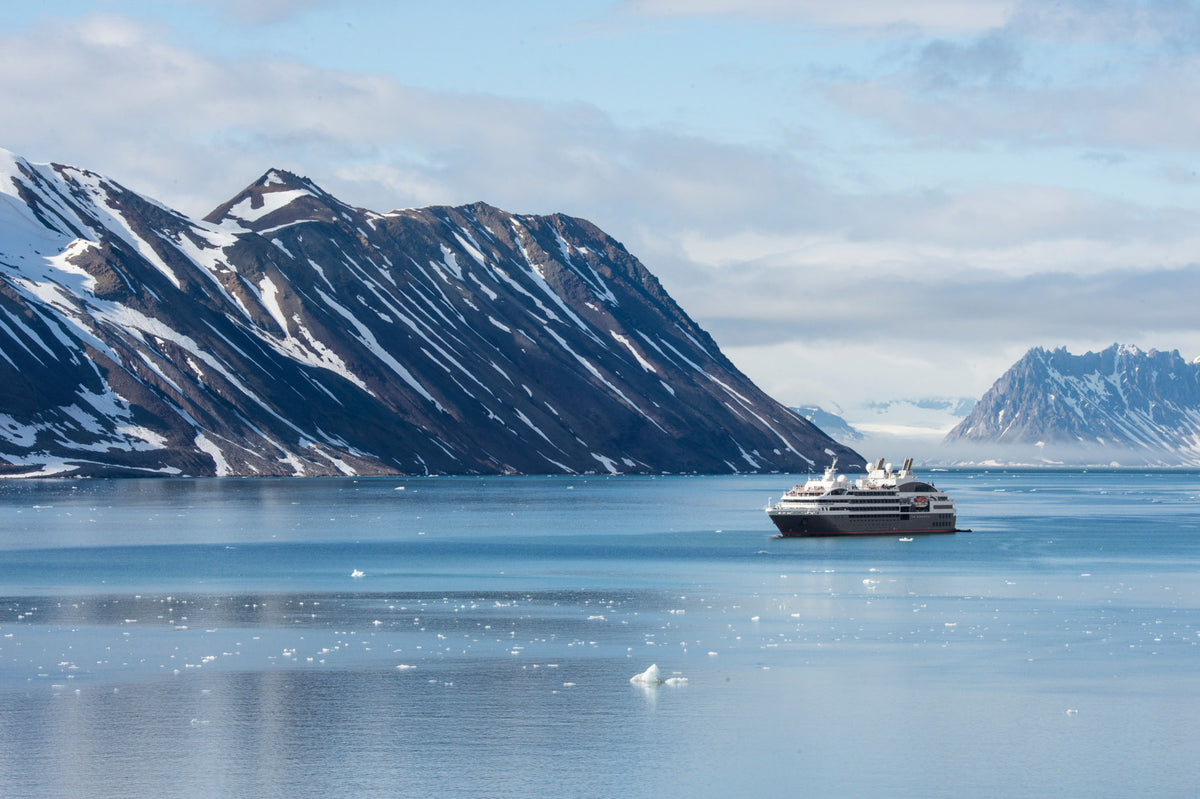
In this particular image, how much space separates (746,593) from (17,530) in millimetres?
88890

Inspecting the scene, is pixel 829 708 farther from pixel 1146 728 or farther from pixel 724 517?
pixel 724 517

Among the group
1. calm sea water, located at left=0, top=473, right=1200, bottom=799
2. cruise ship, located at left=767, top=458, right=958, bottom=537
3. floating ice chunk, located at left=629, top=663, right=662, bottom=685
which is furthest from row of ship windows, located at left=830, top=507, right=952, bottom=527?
floating ice chunk, located at left=629, top=663, right=662, bottom=685

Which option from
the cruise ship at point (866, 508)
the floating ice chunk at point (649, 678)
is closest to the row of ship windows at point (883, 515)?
the cruise ship at point (866, 508)

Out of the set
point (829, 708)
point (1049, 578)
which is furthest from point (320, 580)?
point (829, 708)

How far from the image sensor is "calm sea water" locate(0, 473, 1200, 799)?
135 feet

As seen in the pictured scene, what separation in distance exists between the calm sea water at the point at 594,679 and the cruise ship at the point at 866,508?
108 feet

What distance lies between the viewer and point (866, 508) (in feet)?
499

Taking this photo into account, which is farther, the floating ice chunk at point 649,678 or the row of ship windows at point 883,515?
the row of ship windows at point 883,515

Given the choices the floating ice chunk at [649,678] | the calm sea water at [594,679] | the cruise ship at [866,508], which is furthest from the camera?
the cruise ship at [866,508]

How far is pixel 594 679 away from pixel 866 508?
99920mm

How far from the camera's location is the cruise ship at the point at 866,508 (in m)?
148

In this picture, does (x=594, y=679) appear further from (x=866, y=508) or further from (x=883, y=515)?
(x=883, y=515)

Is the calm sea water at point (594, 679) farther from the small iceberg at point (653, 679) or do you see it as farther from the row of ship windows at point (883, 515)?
the row of ship windows at point (883, 515)

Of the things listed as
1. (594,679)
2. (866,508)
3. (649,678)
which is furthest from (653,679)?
(866,508)
